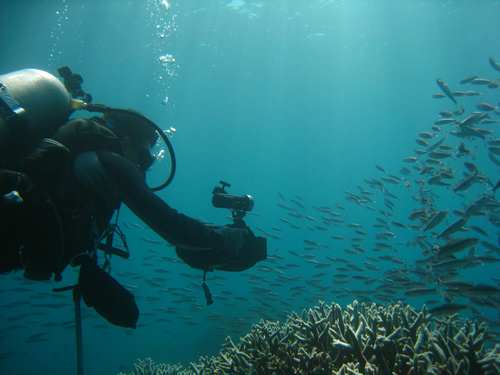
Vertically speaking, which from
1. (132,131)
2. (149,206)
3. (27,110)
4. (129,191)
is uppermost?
(27,110)

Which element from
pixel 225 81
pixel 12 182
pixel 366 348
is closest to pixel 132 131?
pixel 12 182

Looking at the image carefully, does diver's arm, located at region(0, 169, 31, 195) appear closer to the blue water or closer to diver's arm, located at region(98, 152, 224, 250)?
diver's arm, located at region(98, 152, 224, 250)

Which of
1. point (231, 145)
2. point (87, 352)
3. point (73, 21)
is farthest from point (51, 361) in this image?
point (231, 145)

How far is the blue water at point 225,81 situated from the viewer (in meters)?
25.5

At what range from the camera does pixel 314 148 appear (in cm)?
7106

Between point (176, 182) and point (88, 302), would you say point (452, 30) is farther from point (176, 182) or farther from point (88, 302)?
point (176, 182)

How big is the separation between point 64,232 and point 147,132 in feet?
4.07

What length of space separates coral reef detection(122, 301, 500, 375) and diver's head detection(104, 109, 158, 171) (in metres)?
2.64

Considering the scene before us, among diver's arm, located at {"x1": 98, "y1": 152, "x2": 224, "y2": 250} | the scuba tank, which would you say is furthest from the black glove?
the scuba tank

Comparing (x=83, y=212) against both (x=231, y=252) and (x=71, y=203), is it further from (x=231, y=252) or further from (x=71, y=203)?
(x=231, y=252)

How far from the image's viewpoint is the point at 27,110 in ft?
9.13

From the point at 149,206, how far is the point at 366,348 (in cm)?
240

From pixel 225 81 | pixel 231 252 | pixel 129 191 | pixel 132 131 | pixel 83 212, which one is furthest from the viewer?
pixel 225 81

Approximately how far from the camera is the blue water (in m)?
25.5
